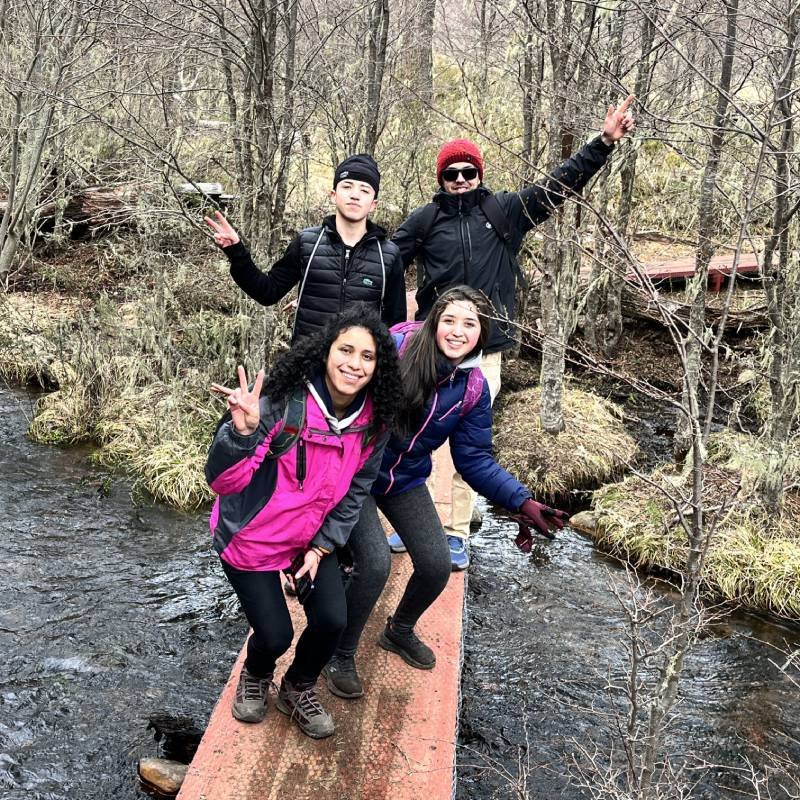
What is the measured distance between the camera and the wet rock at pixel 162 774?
352cm

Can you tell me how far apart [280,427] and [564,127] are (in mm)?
5507

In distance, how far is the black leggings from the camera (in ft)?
9.78

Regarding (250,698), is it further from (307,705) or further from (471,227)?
(471,227)

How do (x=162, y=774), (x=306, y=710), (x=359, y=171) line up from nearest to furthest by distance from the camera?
(x=306, y=710) → (x=162, y=774) → (x=359, y=171)

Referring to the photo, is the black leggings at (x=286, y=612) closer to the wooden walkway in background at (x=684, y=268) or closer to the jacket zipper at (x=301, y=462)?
the jacket zipper at (x=301, y=462)

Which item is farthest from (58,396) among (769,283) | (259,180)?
(769,283)

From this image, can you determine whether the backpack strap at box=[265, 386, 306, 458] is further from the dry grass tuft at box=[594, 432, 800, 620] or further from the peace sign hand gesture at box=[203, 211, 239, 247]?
the dry grass tuft at box=[594, 432, 800, 620]

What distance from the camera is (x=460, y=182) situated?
4188 mm

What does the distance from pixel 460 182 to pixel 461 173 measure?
5 cm

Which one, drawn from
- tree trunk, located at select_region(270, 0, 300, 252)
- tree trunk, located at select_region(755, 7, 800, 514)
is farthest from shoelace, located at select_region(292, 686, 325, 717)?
tree trunk, located at select_region(270, 0, 300, 252)

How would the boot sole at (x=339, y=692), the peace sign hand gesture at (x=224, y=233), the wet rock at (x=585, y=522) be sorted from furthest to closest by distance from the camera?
1. the wet rock at (x=585, y=522)
2. the peace sign hand gesture at (x=224, y=233)
3. the boot sole at (x=339, y=692)

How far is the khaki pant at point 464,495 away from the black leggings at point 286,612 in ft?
4.84

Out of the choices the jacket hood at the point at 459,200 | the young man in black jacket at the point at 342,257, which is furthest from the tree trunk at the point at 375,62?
the young man in black jacket at the point at 342,257

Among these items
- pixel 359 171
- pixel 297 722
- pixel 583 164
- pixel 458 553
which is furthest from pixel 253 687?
pixel 583 164
